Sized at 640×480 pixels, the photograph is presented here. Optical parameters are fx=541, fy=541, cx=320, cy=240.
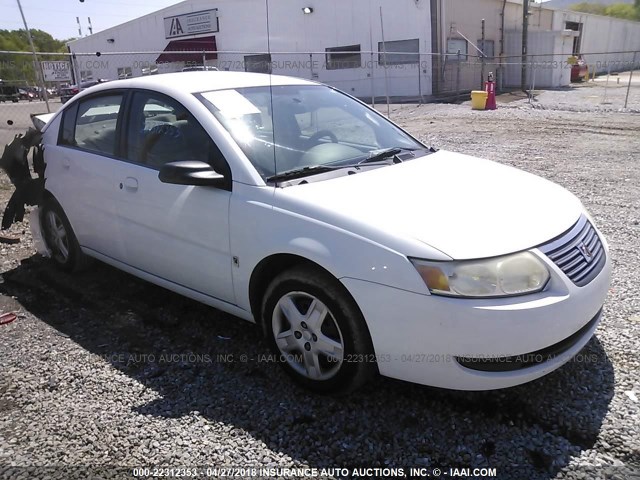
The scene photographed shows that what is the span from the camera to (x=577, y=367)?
10.2 ft

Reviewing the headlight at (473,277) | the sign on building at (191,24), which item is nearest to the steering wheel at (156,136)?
the headlight at (473,277)

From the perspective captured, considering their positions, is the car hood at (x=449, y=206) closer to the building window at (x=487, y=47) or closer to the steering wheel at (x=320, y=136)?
the steering wheel at (x=320, y=136)

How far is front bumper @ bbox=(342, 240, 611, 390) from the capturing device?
2.41 m

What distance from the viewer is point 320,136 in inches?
143

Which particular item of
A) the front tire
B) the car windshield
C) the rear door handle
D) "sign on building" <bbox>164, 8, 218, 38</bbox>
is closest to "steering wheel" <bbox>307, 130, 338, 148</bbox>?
the car windshield

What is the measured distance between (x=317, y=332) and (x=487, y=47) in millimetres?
28476

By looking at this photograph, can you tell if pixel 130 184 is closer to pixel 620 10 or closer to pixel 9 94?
pixel 9 94

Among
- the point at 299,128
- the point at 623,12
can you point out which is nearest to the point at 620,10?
the point at 623,12

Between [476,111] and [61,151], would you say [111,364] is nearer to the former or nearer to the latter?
[61,151]

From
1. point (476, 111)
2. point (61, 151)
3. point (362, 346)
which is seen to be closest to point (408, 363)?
point (362, 346)

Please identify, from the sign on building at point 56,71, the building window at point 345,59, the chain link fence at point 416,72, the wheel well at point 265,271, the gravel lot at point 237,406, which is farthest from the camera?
the building window at point 345,59

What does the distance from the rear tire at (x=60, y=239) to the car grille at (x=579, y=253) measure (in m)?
3.78

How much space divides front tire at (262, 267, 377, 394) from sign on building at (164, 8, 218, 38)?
30.4 m

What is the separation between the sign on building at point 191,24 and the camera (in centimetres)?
3036
